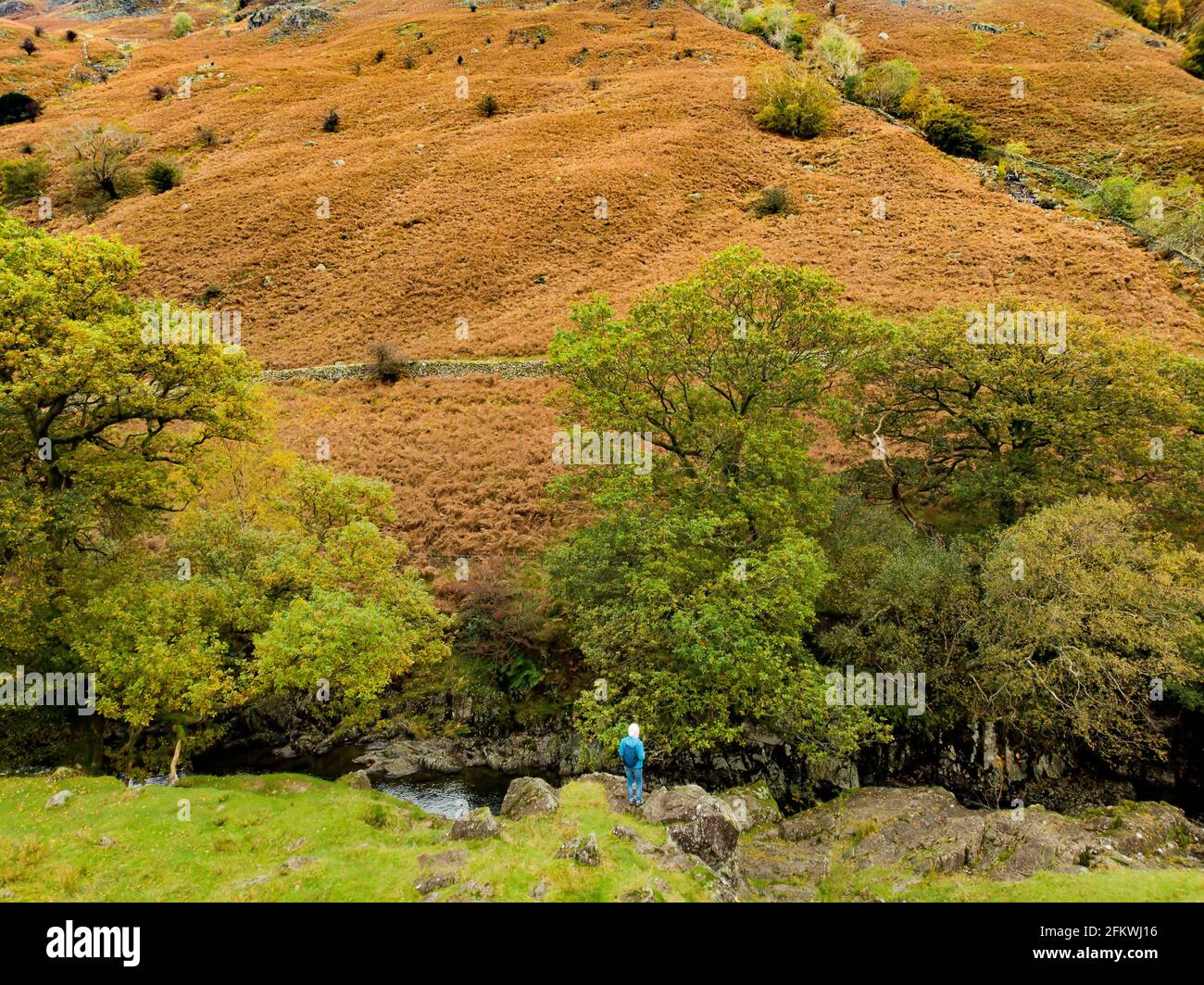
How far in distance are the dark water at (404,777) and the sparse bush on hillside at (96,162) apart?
72.4 metres

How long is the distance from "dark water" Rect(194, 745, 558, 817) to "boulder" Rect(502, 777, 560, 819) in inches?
198

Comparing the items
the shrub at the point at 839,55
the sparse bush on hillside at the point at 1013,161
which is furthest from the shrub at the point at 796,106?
the sparse bush on hillside at the point at 1013,161

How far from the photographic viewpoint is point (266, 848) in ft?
42.9

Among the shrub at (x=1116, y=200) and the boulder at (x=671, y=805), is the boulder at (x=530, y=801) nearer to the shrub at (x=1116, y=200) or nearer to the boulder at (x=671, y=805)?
the boulder at (x=671, y=805)

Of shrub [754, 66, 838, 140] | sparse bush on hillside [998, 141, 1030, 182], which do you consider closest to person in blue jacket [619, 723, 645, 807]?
sparse bush on hillside [998, 141, 1030, 182]

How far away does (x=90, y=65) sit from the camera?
9575 centimetres

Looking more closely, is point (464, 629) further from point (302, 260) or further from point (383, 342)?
point (302, 260)

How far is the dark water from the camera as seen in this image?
67.9 ft

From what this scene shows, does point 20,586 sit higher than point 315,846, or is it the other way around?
point 20,586

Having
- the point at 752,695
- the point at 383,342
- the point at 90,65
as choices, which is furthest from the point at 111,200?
the point at 752,695

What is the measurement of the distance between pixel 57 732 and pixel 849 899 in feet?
73.0

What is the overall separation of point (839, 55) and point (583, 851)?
101 metres

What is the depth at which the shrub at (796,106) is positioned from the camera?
68.3m

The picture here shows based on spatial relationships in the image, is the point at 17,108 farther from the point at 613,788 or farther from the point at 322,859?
the point at 613,788
